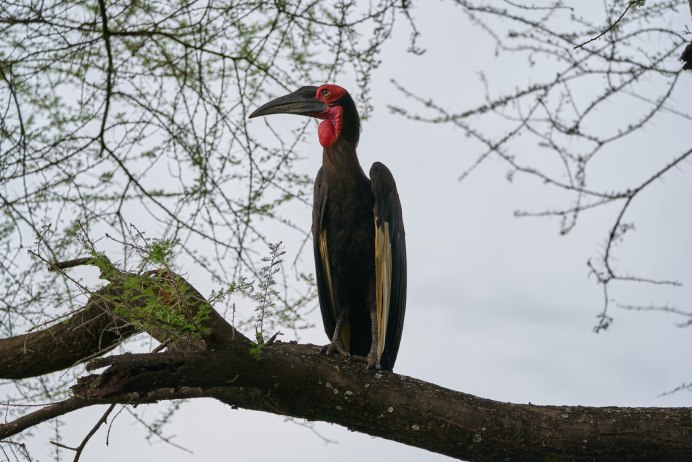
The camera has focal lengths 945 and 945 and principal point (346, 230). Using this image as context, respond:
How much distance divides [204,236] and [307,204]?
451mm

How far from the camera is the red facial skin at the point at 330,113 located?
3.96 meters

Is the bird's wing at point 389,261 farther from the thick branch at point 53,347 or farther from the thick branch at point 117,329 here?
the thick branch at point 53,347

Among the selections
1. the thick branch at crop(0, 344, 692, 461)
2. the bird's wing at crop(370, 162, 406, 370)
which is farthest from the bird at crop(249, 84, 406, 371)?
the thick branch at crop(0, 344, 692, 461)

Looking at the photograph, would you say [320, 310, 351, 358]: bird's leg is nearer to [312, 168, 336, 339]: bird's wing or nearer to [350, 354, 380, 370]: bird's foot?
[312, 168, 336, 339]: bird's wing

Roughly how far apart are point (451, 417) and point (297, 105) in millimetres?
1653

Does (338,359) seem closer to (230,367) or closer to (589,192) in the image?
(230,367)

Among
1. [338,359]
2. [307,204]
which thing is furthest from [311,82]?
[338,359]

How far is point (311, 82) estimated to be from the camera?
4059 mm

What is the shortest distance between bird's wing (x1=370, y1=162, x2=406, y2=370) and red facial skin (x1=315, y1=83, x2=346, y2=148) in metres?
0.30

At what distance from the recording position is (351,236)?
12.4 feet

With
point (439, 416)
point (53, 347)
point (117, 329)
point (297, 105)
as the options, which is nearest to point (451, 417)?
point (439, 416)

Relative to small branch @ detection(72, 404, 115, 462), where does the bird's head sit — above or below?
above

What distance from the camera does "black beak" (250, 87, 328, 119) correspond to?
3.96 meters

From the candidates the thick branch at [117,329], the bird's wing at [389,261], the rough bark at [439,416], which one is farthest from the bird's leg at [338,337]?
the thick branch at [117,329]
